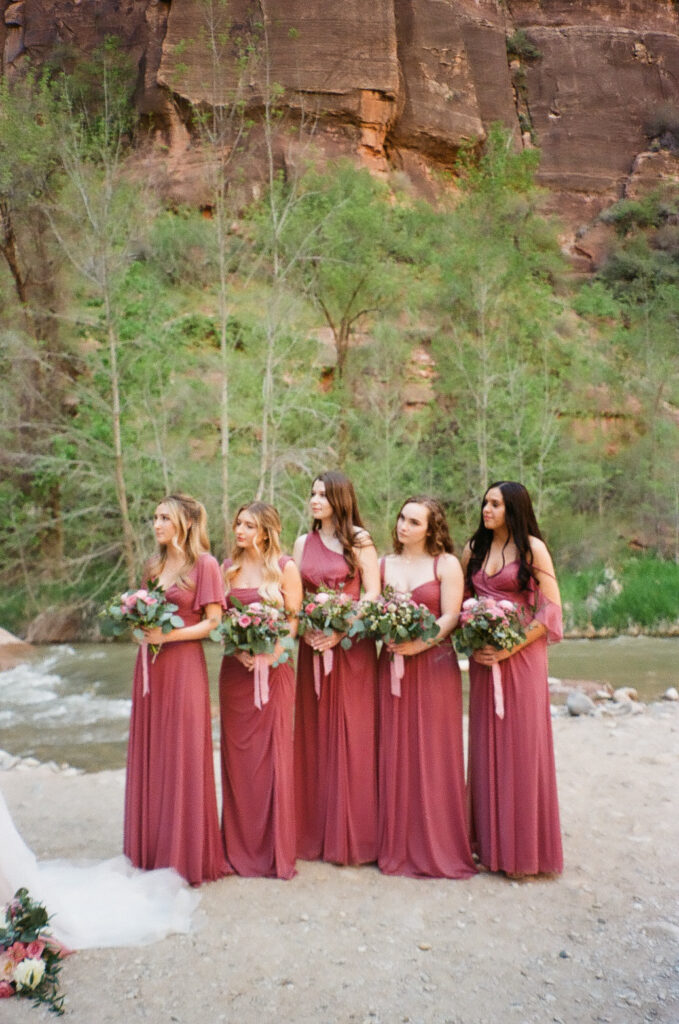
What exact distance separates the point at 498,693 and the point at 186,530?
7.48 ft

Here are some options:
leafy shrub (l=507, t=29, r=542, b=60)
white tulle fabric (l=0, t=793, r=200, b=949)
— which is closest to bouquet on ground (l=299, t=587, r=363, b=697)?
white tulle fabric (l=0, t=793, r=200, b=949)

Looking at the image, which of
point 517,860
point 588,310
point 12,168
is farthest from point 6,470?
point 588,310

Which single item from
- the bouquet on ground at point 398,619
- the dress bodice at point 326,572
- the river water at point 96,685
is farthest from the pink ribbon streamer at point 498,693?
the river water at point 96,685

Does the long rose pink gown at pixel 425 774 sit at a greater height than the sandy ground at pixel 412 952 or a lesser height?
greater

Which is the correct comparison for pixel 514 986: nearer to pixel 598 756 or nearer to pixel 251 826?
pixel 251 826

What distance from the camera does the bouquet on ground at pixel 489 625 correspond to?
4.94 meters

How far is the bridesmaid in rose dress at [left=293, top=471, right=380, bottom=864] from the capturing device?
5.33 m

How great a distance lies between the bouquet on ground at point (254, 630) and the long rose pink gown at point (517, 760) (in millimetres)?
1362

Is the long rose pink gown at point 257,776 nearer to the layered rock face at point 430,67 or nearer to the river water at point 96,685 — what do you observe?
the river water at point 96,685

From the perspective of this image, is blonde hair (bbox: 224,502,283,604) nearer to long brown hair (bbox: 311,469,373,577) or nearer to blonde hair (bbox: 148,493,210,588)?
blonde hair (bbox: 148,493,210,588)

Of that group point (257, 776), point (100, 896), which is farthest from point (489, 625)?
point (100, 896)

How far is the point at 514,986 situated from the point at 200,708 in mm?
2351

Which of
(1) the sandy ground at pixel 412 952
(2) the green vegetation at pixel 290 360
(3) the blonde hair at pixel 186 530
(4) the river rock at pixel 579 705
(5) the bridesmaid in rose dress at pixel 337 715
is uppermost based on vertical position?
(2) the green vegetation at pixel 290 360

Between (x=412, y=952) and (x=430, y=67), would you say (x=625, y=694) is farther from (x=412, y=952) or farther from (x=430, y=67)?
(x=430, y=67)
